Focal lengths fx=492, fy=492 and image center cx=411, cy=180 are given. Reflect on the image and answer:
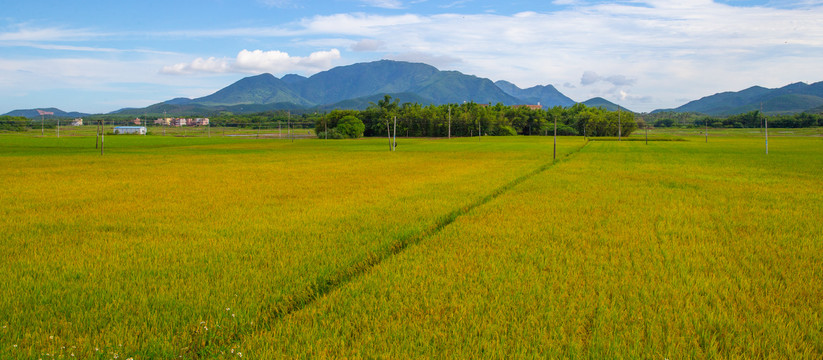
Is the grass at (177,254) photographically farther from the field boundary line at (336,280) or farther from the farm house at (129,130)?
the farm house at (129,130)

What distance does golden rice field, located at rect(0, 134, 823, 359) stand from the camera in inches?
154

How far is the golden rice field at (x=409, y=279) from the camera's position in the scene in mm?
3924

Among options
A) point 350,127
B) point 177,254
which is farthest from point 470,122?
point 177,254

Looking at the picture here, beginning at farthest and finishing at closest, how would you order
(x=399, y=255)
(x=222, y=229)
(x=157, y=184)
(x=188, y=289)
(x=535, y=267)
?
(x=157, y=184), (x=222, y=229), (x=399, y=255), (x=535, y=267), (x=188, y=289)

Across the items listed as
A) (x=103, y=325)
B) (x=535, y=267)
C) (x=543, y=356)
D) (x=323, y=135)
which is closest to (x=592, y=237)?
(x=535, y=267)

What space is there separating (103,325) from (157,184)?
13.1m

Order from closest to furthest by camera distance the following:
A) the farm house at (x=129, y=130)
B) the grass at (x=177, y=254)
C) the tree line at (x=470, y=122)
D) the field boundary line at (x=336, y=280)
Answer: the grass at (x=177, y=254) < the field boundary line at (x=336, y=280) < the tree line at (x=470, y=122) < the farm house at (x=129, y=130)

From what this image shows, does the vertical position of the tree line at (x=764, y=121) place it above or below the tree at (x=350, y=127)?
above

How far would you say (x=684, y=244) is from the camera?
24.6 feet

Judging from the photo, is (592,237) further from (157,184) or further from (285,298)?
(157,184)

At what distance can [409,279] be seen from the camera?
5594 millimetres

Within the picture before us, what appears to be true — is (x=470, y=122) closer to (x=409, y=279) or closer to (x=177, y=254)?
(x=177, y=254)

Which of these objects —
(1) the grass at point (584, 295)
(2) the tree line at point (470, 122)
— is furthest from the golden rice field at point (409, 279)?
(2) the tree line at point (470, 122)

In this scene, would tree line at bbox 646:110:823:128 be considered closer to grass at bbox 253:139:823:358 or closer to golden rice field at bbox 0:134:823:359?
golden rice field at bbox 0:134:823:359
